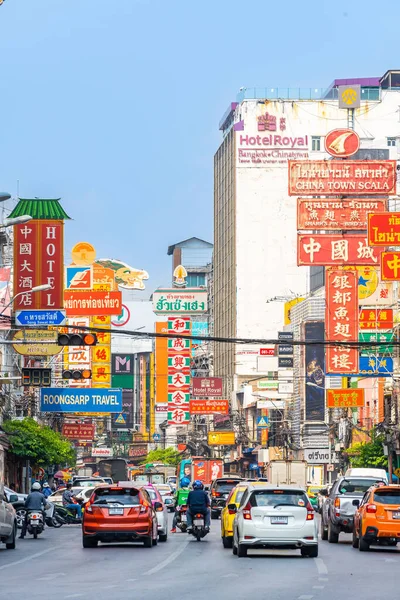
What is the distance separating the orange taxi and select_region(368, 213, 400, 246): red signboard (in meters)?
24.9

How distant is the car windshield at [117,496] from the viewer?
31062 millimetres

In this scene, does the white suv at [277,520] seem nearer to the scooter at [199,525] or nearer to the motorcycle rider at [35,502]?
the scooter at [199,525]

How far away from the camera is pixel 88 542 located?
32.1 meters

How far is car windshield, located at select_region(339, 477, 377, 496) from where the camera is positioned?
35625 mm

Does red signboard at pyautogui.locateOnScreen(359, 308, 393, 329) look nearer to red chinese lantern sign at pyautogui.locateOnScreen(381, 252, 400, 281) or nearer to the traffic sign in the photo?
red chinese lantern sign at pyautogui.locateOnScreen(381, 252, 400, 281)

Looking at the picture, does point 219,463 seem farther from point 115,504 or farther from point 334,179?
point 115,504

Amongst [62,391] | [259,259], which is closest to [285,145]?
[259,259]

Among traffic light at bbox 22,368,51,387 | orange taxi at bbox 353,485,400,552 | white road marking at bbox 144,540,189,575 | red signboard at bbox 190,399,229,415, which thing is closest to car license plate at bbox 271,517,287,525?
white road marking at bbox 144,540,189,575

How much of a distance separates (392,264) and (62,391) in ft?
68.4

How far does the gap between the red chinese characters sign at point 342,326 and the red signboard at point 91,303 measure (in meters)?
16.8

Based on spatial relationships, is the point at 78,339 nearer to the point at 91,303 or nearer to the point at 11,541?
the point at 11,541

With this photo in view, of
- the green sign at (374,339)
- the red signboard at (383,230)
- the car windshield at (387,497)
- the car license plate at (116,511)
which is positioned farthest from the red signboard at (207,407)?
the car windshield at (387,497)

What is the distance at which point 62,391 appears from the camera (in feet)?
224

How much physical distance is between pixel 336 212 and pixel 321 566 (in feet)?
127
